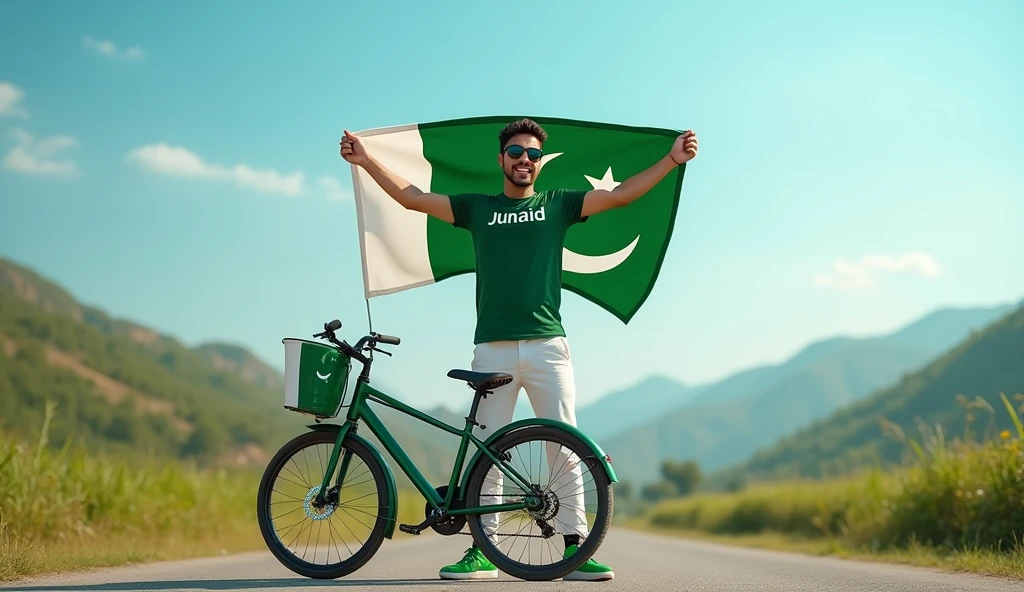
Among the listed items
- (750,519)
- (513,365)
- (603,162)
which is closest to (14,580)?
(513,365)

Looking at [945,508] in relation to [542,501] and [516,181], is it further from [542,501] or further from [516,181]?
[516,181]

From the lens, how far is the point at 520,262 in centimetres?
525

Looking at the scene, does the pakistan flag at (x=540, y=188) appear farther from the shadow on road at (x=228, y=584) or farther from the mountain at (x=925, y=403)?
the mountain at (x=925, y=403)

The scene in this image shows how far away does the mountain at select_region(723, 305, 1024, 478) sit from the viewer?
10906 centimetres

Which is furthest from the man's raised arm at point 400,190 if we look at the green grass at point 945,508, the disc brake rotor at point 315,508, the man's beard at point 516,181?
the green grass at point 945,508

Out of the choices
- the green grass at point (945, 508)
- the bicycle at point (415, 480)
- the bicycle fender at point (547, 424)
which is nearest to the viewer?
the bicycle fender at point (547, 424)

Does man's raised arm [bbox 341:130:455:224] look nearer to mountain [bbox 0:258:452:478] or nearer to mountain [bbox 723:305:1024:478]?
mountain [bbox 0:258:452:478]

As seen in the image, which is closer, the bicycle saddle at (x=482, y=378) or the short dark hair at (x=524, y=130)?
the bicycle saddle at (x=482, y=378)

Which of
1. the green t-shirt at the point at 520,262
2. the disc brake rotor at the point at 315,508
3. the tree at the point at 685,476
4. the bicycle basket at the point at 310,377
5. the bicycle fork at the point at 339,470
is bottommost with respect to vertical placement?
the tree at the point at 685,476

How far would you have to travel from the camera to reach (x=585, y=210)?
5434 mm

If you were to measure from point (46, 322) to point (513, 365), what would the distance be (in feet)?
355

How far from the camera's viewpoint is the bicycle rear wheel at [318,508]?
5195 millimetres

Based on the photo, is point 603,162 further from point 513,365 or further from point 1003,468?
point 1003,468

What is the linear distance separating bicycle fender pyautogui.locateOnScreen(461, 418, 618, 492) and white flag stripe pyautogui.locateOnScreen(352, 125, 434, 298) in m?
2.18
